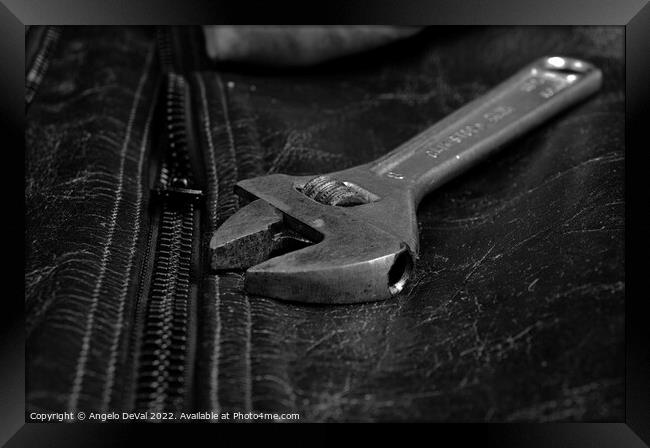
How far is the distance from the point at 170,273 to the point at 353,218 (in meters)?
0.24

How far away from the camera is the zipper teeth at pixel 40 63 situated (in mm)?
1432

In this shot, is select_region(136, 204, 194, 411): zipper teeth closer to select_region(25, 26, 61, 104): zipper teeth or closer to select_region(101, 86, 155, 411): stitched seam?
select_region(101, 86, 155, 411): stitched seam

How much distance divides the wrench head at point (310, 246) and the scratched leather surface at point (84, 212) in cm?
15

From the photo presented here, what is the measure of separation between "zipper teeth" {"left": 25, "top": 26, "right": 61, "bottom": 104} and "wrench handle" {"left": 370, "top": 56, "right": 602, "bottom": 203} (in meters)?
0.66

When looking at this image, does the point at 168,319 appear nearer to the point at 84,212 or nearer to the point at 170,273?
the point at 170,273

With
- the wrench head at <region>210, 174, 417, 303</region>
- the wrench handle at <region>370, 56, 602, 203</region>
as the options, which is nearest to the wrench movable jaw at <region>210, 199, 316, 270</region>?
the wrench head at <region>210, 174, 417, 303</region>

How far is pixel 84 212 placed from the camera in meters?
1.08

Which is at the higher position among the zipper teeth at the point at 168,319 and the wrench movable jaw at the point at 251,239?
the wrench movable jaw at the point at 251,239

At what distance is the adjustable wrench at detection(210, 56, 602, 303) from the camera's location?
3.10ft

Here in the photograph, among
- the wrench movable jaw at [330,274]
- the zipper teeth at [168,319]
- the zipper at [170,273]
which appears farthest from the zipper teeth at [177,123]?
the wrench movable jaw at [330,274]

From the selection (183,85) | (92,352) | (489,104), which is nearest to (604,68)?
(489,104)

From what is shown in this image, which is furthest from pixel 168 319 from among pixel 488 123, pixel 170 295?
pixel 488 123
